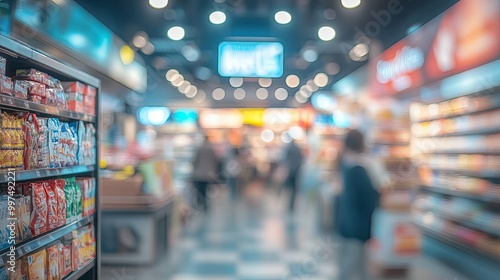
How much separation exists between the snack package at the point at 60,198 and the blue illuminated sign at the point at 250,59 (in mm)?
3778

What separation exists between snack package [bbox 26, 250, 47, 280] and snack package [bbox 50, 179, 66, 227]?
22 centimetres

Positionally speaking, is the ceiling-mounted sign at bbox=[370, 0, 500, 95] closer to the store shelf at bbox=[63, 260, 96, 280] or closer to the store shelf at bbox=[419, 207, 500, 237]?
the store shelf at bbox=[419, 207, 500, 237]

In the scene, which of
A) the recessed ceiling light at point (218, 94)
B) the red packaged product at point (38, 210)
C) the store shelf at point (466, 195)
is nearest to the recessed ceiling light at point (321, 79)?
the recessed ceiling light at point (218, 94)

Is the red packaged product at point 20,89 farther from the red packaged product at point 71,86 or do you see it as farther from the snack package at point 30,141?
the red packaged product at point 71,86

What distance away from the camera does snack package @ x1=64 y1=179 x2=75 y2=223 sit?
2.57 meters

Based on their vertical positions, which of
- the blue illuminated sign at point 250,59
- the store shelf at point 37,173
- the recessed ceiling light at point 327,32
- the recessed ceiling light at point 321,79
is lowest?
the store shelf at point 37,173

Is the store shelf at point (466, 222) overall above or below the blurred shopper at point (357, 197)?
below

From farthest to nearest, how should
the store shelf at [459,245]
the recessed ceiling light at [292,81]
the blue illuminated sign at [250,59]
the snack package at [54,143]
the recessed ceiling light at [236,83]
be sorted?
the recessed ceiling light at [236,83] < the recessed ceiling light at [292,81] < the blue illuminated sign at [250,59] < the store shelf at [459,245] < the snack package at [54,143]

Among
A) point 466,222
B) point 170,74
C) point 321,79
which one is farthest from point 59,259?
point 321,79

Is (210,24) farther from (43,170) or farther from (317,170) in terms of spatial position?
(43,170)

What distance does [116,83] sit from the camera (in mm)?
7352

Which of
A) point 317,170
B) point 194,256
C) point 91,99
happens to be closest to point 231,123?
point 317,170

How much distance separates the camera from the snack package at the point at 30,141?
2.14 m

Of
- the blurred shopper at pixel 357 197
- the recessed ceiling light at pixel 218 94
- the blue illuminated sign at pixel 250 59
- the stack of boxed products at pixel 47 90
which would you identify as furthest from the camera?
the recessed ceiling light at pixel 218 94
